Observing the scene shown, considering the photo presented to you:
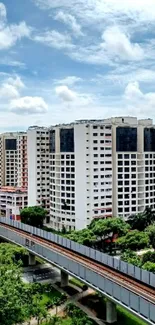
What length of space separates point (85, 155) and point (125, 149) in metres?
6.04

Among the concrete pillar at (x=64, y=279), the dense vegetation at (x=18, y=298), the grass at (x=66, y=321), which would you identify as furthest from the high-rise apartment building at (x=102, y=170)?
the grass at (x=66, y=321)

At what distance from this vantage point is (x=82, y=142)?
56.1m

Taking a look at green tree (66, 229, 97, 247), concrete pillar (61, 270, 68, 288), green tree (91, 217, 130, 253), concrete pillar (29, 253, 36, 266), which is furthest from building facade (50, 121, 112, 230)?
concrete pillar (61, 270, 68, 288)

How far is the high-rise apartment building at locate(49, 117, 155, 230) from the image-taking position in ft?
184

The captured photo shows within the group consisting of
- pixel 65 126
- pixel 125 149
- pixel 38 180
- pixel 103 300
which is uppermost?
pixel 65 126

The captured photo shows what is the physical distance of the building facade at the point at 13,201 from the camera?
68312mm

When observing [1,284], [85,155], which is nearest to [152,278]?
[1,284]

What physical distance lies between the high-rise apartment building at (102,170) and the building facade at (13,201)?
35.0ft

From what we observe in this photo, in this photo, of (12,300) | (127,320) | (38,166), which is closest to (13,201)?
(38,166)

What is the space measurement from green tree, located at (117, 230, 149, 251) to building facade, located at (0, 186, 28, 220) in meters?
28.3

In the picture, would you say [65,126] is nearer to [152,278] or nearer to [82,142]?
[82,142]

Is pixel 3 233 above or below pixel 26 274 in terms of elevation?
above

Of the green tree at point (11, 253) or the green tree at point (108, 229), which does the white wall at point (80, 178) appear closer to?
the green tree at point (108, 229)

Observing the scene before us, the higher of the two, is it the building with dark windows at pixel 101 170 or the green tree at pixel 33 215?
the building with dark windows at pixel 101 170
